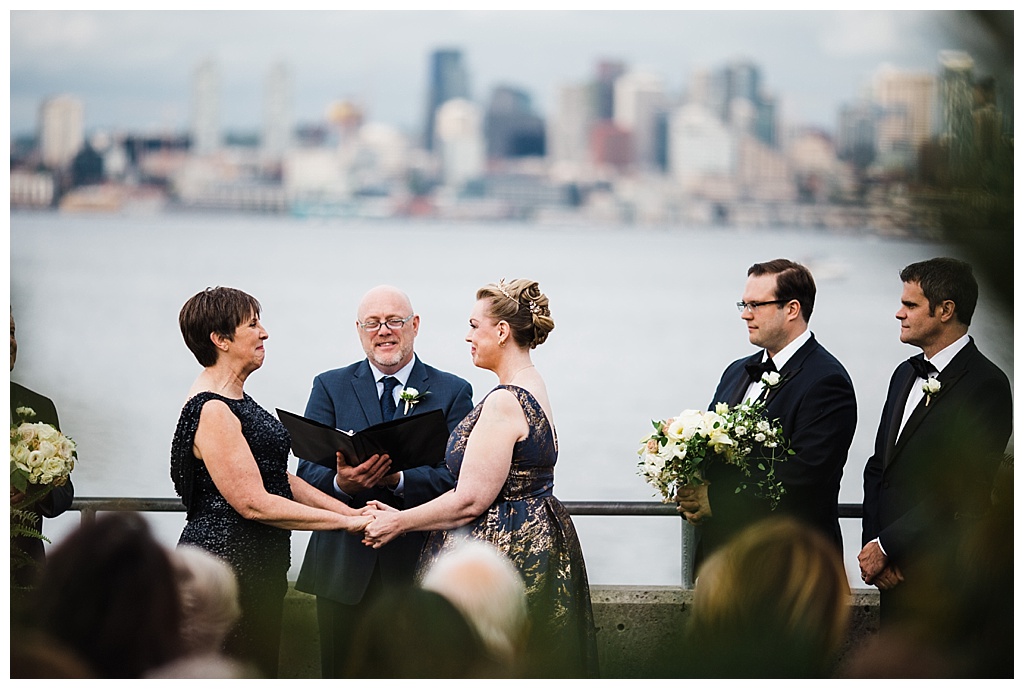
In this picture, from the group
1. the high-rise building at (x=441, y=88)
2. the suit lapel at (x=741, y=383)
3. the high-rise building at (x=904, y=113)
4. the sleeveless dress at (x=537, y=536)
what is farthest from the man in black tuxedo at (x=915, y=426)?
the high-rise building at (x=441, y=88)

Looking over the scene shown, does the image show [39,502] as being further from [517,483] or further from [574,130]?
[574,130]

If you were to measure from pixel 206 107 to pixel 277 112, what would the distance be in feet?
5.54

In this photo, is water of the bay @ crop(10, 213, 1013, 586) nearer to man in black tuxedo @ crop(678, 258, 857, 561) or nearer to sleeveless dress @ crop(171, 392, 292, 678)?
sleeveless dress @ crop(171, 392, 292, 678)

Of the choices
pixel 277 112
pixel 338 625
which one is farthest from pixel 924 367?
pixel 277 112

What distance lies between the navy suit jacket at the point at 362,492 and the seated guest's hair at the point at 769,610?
2278mm

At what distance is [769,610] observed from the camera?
4.93ft

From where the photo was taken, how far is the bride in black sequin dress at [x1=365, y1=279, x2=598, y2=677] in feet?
11.7

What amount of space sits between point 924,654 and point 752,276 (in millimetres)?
2782

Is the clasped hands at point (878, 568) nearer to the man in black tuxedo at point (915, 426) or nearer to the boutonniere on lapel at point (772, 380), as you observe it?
the man in black tuxedo at point (915, 426)

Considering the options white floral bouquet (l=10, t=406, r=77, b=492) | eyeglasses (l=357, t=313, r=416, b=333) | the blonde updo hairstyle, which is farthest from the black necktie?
white floral bouquet (l=10, t=406, r=77, b=492)

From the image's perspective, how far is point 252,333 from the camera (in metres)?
3.54
